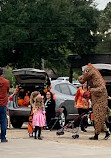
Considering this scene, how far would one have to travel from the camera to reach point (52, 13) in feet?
206

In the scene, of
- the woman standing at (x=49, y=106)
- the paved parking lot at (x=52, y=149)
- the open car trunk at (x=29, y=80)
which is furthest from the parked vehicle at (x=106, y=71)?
the paved parking lot at (x=52, y=149)

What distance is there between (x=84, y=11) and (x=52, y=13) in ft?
18.7

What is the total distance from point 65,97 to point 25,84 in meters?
1.43

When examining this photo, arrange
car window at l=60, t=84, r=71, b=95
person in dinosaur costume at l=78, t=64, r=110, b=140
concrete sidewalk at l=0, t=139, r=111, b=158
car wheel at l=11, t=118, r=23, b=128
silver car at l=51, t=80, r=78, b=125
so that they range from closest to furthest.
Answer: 1. concrete sidewalk at l=0, t=139, r=111, b=158
2. person in dinosaur costume at l=78, t=64, r=110, b=140
3. silver car at l=51, t=80, r=78, b=125
4. car wheel at l=11, t=118, r=23, b=128
5. car window at l=60, t=84, r=71, b=95

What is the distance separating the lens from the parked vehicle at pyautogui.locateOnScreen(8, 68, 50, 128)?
21172mm

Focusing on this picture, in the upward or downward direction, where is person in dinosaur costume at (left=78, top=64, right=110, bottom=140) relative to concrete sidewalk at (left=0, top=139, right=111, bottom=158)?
upward

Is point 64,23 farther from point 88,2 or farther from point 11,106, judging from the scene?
point 11,106

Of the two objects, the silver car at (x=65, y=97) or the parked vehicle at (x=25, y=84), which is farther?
the silver car at (x=65, y=97)

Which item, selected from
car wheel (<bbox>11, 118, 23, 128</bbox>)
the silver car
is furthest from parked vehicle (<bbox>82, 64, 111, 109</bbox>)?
car wheel (<bbox>11, 118, 23, 128</bbox>)

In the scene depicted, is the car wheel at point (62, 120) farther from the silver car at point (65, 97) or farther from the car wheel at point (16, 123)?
the car wheel at point (16, 123)

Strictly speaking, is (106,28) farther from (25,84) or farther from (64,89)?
(25,84)

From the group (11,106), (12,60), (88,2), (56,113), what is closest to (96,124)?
(56,113)

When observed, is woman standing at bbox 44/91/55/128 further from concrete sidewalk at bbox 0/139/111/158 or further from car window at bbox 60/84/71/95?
concrete sidewalk at bbox 0/139/111/158

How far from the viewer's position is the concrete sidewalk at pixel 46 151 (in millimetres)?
12625
